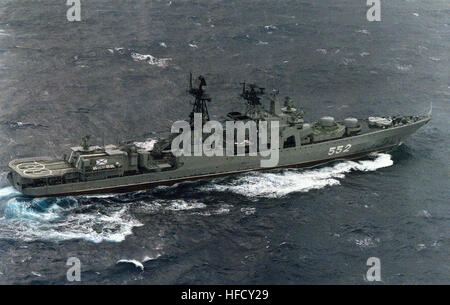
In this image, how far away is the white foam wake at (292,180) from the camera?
64.6 meters

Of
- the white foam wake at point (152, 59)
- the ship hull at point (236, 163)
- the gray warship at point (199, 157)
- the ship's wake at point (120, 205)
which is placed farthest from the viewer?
the white foam wake at point (152, 59)

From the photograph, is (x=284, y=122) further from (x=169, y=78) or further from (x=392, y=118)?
(x=169, y=78)

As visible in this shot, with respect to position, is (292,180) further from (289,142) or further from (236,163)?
(236,163)

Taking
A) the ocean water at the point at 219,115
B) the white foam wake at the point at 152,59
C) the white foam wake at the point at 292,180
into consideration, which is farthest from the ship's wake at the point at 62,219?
the white foam wake at the point at 152,59

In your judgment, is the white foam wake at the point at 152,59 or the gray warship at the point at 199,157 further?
the white foam wake at the point at 152,59

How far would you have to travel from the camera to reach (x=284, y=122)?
237 feet

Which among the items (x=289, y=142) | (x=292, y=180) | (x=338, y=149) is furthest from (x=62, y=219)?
(x=338, y=149)

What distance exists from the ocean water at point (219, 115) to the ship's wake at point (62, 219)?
0.61 feet

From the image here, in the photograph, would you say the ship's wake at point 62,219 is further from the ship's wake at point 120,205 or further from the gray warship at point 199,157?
the gray warship at point 199,157

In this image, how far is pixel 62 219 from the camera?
55938 mm

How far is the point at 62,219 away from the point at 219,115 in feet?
101

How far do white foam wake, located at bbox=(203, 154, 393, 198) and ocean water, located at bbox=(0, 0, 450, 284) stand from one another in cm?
24
